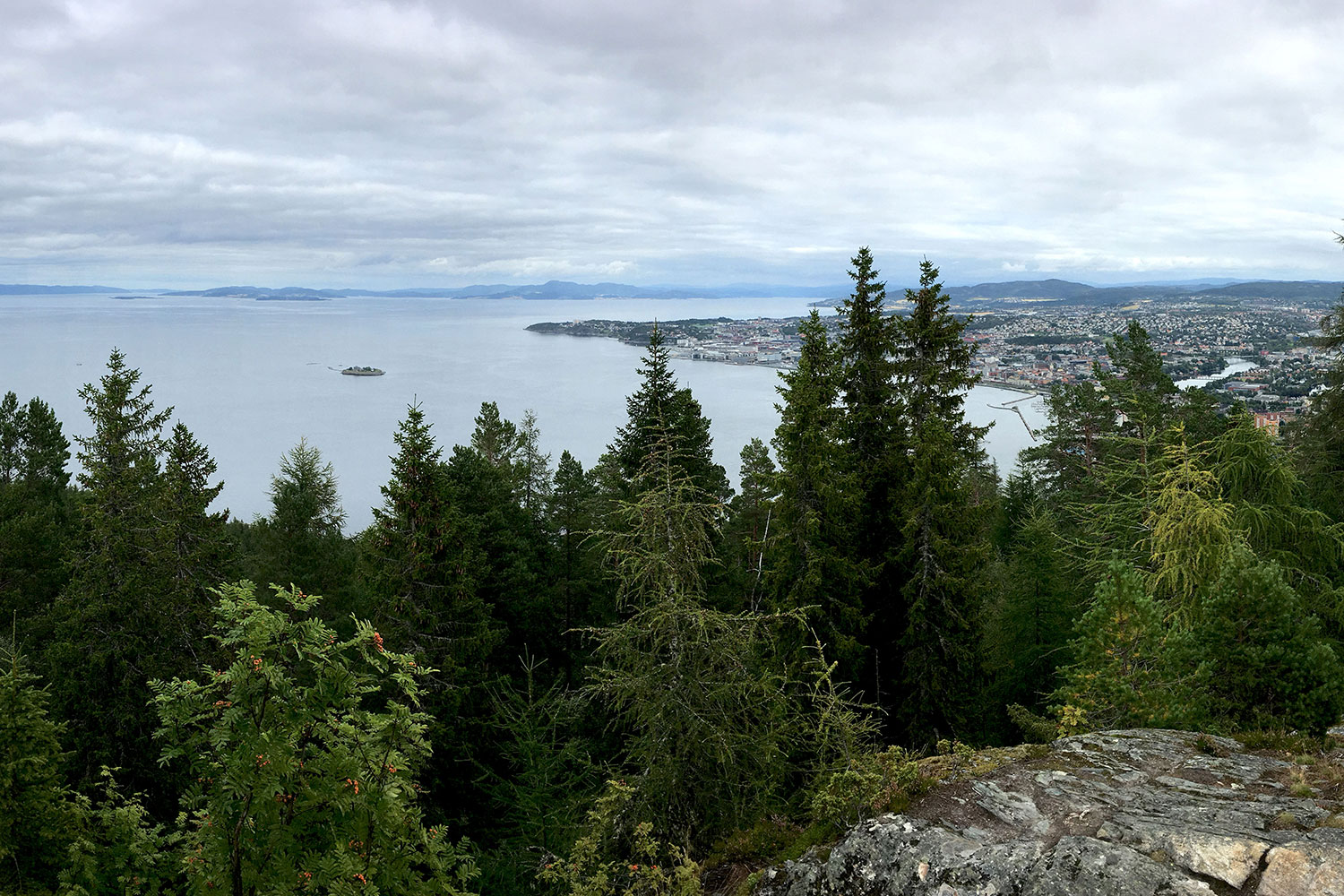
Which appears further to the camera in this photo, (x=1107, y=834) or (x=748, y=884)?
(x=748, y=884)

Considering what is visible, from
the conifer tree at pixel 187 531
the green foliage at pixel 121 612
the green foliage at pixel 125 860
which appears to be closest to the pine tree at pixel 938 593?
the green foliage at pixel 125 860

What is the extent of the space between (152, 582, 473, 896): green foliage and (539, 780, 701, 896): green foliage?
1955mm

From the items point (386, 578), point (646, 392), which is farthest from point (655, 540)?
point (646, 392)

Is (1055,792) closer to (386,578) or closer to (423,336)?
(386,578)

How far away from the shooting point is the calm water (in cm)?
5334

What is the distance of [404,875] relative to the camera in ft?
15.9

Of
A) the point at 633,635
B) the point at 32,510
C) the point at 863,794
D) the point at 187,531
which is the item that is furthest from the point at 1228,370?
the point at 32,510

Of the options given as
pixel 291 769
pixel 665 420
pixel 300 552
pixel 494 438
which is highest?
pixel 665 420

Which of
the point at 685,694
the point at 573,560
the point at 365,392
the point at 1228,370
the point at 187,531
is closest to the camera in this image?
the point at 685,694

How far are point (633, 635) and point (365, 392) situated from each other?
83.4m

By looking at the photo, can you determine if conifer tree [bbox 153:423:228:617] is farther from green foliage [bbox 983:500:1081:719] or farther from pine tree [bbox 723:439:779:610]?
green foliage [bbox 983:500:1081:719]

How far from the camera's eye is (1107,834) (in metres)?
5.23

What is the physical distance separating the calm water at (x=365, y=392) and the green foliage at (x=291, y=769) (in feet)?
109

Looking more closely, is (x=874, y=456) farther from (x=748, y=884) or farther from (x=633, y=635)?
(x=748, y=884)
